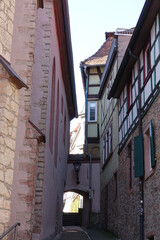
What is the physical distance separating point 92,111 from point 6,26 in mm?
21616

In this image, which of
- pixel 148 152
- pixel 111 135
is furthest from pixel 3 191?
pixel 111 135

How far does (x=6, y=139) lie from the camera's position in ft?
23.0

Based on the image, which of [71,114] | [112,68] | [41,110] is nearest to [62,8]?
[41,110]

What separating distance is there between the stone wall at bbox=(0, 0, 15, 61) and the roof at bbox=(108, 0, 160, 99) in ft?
18.3

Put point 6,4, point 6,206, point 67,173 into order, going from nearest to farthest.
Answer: point 6,206, point 6,4, point 67,173

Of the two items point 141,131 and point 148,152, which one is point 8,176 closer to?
point 148,152

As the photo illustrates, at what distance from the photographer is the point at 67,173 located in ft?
→ 84.8

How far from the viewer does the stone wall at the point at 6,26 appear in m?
7.47

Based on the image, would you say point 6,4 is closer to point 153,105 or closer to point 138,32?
point 153,105

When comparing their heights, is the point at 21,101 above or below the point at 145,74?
below

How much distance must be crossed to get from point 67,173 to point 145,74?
1306 cm

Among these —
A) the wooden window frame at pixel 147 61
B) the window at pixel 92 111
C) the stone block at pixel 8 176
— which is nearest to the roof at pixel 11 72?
the stone block at pixel 8 176

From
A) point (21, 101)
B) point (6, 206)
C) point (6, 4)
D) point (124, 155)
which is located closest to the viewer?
point (6, 206)

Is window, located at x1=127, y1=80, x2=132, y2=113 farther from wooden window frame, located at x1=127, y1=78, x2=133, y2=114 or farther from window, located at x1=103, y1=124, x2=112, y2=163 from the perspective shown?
window, located at x1=103, y1=124, x2=112, y2=163
